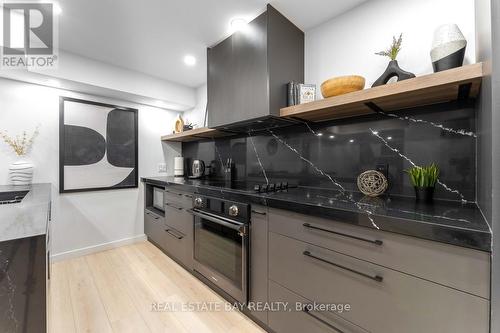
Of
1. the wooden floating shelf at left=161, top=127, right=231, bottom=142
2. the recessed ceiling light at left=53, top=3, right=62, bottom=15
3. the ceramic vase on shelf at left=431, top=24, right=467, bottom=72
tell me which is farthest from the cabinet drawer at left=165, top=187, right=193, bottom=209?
the ceramic vase on shelf at left=431, top=24, right=467, bottom=72

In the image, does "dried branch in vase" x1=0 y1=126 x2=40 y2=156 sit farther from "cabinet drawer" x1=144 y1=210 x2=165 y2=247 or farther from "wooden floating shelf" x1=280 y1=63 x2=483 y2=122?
"wooden floating shelf" x1=280 y1=63 x2=483 y2=122

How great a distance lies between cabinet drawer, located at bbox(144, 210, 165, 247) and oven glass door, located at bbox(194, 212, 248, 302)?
844 mm

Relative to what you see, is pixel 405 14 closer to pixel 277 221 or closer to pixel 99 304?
pixel 277 221

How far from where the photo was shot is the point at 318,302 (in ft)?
3.73

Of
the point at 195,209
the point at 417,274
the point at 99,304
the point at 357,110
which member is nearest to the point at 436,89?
the point at 357,110

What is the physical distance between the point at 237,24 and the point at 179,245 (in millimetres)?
2218

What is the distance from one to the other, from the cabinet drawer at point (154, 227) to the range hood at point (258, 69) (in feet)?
5.00

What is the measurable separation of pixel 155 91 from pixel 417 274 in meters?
3.11

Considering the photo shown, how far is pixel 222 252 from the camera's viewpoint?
171 centimetres

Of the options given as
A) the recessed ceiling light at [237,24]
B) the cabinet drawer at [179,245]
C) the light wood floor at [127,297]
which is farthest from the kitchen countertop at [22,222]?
the recessed ceiling light at [237,24]

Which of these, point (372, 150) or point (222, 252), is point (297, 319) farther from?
point (372, 150)

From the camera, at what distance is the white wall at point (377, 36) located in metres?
1.22

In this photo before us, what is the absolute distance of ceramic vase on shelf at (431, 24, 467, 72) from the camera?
104 centimetres

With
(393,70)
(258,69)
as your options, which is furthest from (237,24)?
(393,70)
